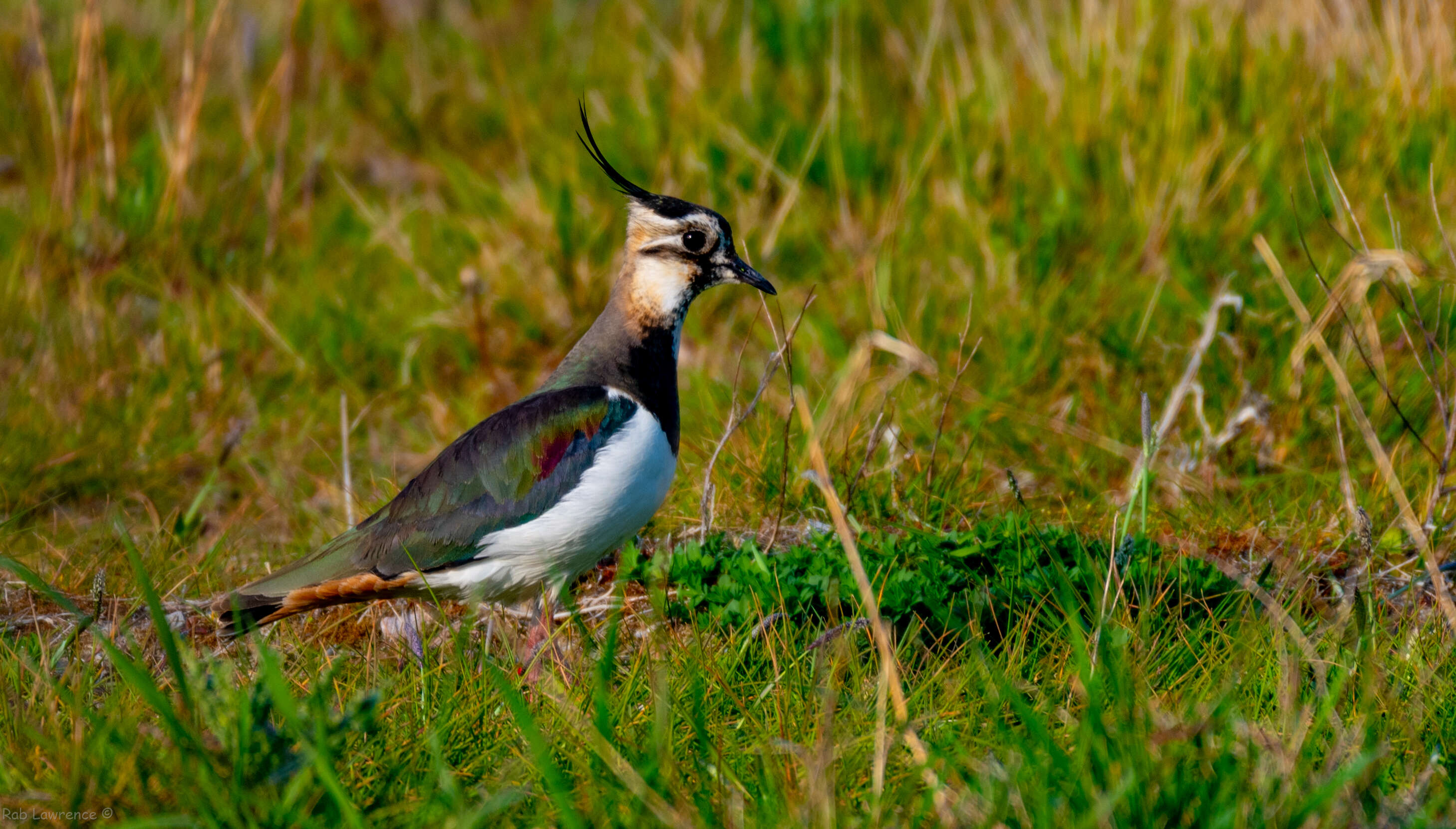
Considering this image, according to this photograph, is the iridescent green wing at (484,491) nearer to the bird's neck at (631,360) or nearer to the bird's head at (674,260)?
the bird's neck at (631,360)

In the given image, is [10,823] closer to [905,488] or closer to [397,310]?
[905,488]

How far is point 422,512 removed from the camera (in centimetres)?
356

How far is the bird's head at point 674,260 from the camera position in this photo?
Answer: 3.84 meters

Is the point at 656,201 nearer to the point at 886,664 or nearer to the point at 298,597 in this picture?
the point at 298,597

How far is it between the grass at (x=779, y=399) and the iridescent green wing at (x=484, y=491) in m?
0.20

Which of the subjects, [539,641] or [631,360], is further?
[631,360]

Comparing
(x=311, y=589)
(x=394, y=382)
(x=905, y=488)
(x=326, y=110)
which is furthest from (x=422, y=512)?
(x=326, y=110)

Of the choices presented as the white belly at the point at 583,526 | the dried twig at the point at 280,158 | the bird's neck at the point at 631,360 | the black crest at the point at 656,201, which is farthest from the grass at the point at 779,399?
the black crest at the point at 656,201

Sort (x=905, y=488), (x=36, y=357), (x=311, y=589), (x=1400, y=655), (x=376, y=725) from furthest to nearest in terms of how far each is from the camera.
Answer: (x=36, y=357)
(x=905, y=488)
(x=311, y=589)
(x=1400, y=655)
(x=376, y=725)

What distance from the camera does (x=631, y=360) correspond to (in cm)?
374

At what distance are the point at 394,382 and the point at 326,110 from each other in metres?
2.30

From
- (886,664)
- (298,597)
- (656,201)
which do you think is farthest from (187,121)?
(886,664)

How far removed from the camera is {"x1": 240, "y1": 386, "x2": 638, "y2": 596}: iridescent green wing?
3471 millimetres

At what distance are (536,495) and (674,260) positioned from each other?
81 centimetres
